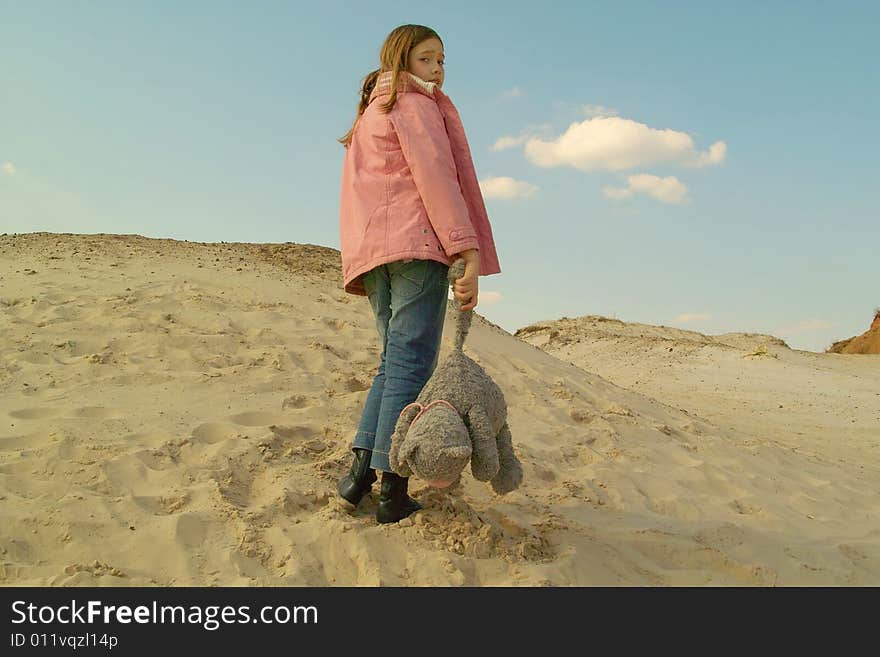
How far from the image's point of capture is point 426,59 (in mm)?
2732

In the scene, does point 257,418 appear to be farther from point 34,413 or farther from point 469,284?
point 469,284

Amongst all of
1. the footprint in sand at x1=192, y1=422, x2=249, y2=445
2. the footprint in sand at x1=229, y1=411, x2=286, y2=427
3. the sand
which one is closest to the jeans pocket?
the sand

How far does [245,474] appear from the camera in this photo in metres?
3.21

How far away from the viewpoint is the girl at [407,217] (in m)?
2.57

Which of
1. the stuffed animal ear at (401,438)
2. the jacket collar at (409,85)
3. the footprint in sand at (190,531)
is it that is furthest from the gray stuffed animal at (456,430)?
the footprint in sand at (190,531)

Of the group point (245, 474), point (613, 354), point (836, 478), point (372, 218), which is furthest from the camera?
point (613, 354)

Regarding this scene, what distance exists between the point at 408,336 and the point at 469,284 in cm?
32

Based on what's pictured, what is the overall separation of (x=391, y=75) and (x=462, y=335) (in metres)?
1.05

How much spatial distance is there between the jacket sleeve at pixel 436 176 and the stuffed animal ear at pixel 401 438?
23.6 inches

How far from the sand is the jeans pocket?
36.1 inches

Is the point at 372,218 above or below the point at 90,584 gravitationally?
above

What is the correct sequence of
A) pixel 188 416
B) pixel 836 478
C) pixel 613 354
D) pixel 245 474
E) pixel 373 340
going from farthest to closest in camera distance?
pixel 613 354 → pixel 373 340 → pixel 836 478 → pixel 188 416 → pixel 245 474
